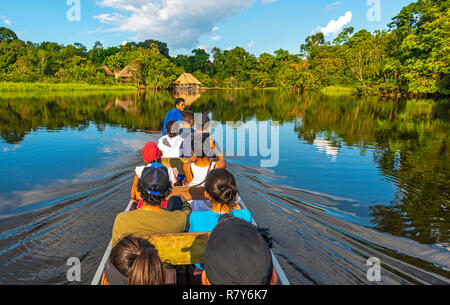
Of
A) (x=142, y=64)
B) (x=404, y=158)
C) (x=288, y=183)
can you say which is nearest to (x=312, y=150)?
(x=404, y=158)

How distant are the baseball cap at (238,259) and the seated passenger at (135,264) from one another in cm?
38

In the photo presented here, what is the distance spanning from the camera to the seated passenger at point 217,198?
2.79m

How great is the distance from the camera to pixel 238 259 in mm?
1788

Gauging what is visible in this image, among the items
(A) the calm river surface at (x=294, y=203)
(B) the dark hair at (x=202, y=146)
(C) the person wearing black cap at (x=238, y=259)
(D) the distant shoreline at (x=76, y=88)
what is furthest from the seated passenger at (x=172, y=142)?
(D) the distant shoreline at (x=76, y=88)

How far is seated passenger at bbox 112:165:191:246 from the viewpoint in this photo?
2623mm

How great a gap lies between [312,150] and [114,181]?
9.04m

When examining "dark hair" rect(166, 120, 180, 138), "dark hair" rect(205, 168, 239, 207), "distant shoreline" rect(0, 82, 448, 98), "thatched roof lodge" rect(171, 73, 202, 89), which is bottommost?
"dark hair" rect(205, 168, 239, 207)

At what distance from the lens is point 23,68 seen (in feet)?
191

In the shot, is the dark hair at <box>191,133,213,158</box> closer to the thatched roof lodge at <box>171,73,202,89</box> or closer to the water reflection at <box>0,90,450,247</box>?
the water reflection at <box>0,90,450,247</box>

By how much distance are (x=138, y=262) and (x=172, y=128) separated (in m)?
4.65

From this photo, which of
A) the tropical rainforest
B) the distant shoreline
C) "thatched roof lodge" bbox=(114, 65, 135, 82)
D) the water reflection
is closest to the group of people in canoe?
the water reflection

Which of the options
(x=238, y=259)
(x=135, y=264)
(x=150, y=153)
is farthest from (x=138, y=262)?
(x=150, y=153)

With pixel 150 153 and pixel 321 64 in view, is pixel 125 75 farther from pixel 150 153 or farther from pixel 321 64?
pixel 150 153

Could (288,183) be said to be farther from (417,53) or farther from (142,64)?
(142,64)
